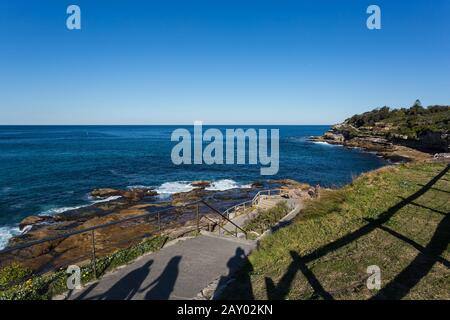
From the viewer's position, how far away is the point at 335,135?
338 feet

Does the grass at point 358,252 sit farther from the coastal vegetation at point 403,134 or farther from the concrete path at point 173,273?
the coastal vegetation at point 403,134

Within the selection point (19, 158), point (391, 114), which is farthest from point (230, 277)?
point (391, 114)

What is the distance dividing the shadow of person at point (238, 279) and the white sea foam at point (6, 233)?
1713 cm

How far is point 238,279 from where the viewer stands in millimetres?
6324

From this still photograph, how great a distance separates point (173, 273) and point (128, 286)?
945 millimetres

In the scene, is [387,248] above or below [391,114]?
below

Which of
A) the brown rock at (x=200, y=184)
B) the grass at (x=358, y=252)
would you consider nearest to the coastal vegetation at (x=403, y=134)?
the brown rock at (x=200, y=184)

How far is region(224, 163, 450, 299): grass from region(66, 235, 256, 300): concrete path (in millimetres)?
580

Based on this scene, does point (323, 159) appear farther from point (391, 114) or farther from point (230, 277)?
point (230, 277)

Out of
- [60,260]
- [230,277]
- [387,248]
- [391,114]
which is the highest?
[391,114]

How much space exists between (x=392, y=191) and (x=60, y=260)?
52.0 ft
